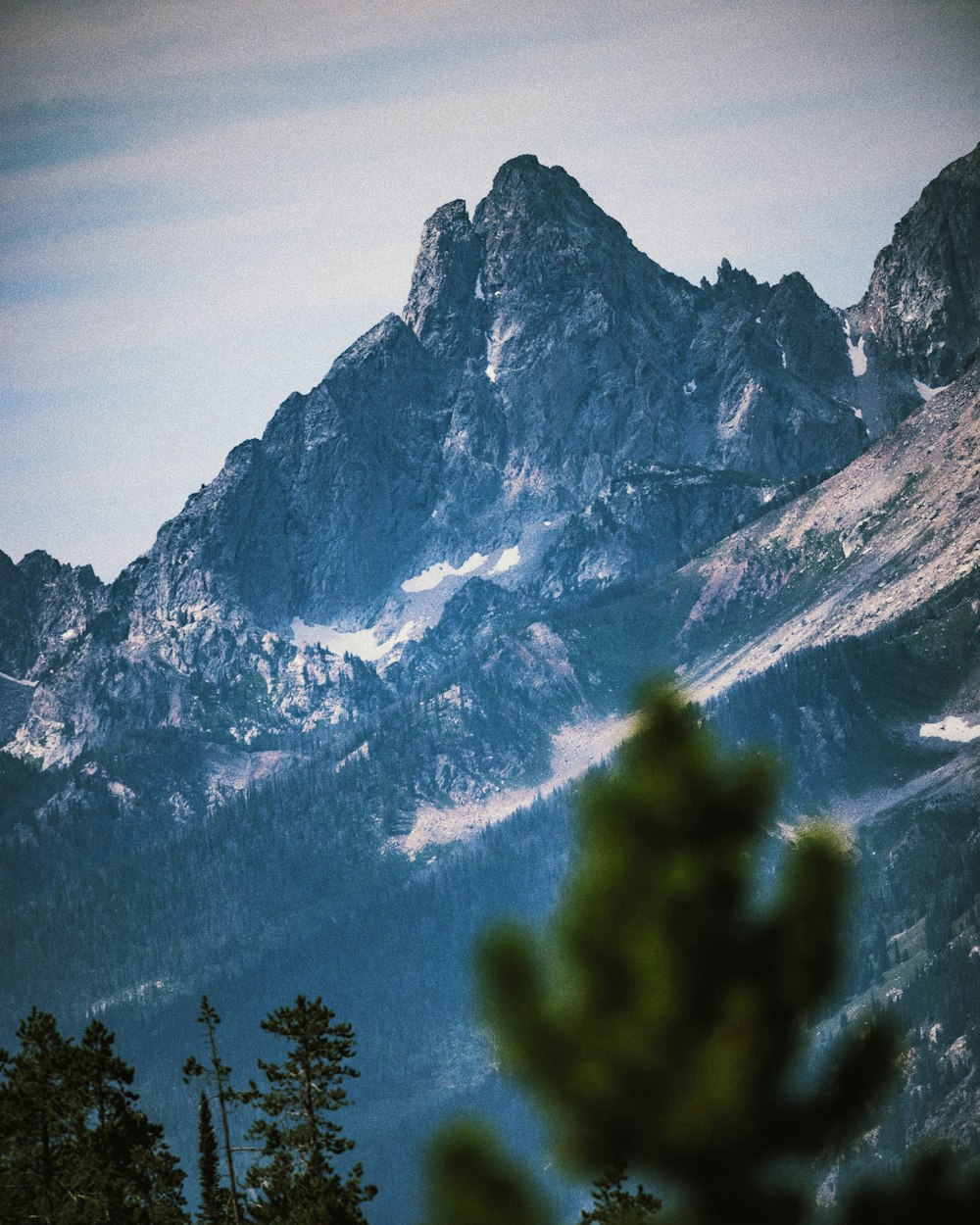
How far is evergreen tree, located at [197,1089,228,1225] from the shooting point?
84250mm

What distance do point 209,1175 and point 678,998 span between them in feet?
219

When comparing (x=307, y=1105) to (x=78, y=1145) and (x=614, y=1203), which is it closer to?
(x=78, y=1145)

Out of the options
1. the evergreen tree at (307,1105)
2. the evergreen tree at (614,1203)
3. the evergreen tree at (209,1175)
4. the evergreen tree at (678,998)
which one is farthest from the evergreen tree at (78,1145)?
the evergreen tree at (678,998)

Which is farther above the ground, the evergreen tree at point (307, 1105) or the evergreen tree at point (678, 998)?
the evergreen tree at point (307, 1105)

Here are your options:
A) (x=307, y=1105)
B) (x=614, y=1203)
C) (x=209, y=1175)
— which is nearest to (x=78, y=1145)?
(x=307, y=1105)

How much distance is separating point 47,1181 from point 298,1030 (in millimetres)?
13633

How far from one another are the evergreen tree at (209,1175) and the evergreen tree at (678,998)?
57920 mm

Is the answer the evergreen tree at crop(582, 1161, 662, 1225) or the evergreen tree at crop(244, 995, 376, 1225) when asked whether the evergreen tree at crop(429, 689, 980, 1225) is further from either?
the evergreen tree at crop(244, 995, 376, 1225)

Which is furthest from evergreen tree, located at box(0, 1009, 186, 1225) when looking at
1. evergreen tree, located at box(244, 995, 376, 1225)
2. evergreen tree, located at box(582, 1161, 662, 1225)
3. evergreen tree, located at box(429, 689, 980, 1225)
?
evergreen tree, located at box(429, 689, 980, 1225)

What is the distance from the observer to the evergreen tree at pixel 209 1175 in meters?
84.2

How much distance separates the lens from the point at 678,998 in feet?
80.0

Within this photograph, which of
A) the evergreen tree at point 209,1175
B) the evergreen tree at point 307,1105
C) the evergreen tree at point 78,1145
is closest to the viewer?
the evergreen tree at point 307,1105

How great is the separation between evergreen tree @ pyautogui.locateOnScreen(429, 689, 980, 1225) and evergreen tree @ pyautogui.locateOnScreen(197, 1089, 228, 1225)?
57920 mm

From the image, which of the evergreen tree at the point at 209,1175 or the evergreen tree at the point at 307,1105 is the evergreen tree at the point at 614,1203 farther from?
the evergreen tree at the point at 209,1175
